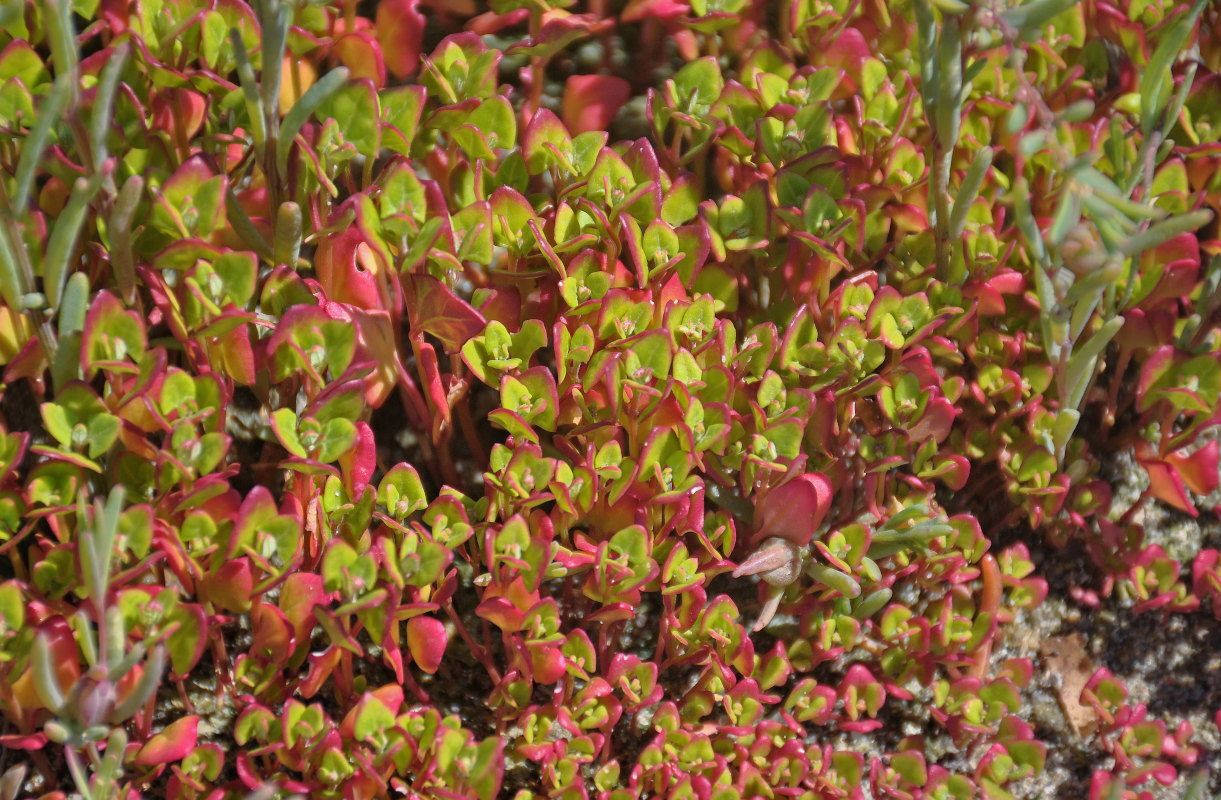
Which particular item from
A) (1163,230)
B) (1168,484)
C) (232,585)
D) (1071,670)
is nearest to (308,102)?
(232,585)

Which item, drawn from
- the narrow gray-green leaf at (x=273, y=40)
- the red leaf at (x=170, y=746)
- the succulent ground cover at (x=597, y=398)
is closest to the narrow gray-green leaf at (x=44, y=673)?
the succulent ground cover at (x=597, y=398)

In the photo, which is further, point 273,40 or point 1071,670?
point 1071,670

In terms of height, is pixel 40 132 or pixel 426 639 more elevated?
pixel 40 132

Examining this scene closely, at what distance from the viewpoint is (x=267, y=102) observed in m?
0.92

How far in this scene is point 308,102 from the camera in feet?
2.79

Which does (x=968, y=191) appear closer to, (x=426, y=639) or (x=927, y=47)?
(x=927, y=47)

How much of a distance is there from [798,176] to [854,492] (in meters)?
0.38

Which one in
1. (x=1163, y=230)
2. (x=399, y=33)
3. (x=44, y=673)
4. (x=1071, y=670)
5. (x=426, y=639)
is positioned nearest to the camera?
(x=44, y=673)

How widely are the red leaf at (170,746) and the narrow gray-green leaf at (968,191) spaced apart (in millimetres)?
892

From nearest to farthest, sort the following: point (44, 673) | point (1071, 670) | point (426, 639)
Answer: point (44, 673)
point (426, 639)
point (1071, 670)

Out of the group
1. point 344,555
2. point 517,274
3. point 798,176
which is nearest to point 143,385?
point 344,555

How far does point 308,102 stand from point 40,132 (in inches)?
8.1

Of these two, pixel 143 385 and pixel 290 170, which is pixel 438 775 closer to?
pixel 143 385

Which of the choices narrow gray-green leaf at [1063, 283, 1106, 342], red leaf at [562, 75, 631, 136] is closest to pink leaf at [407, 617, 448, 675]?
red leaf at [562, 75, 631, 136]
